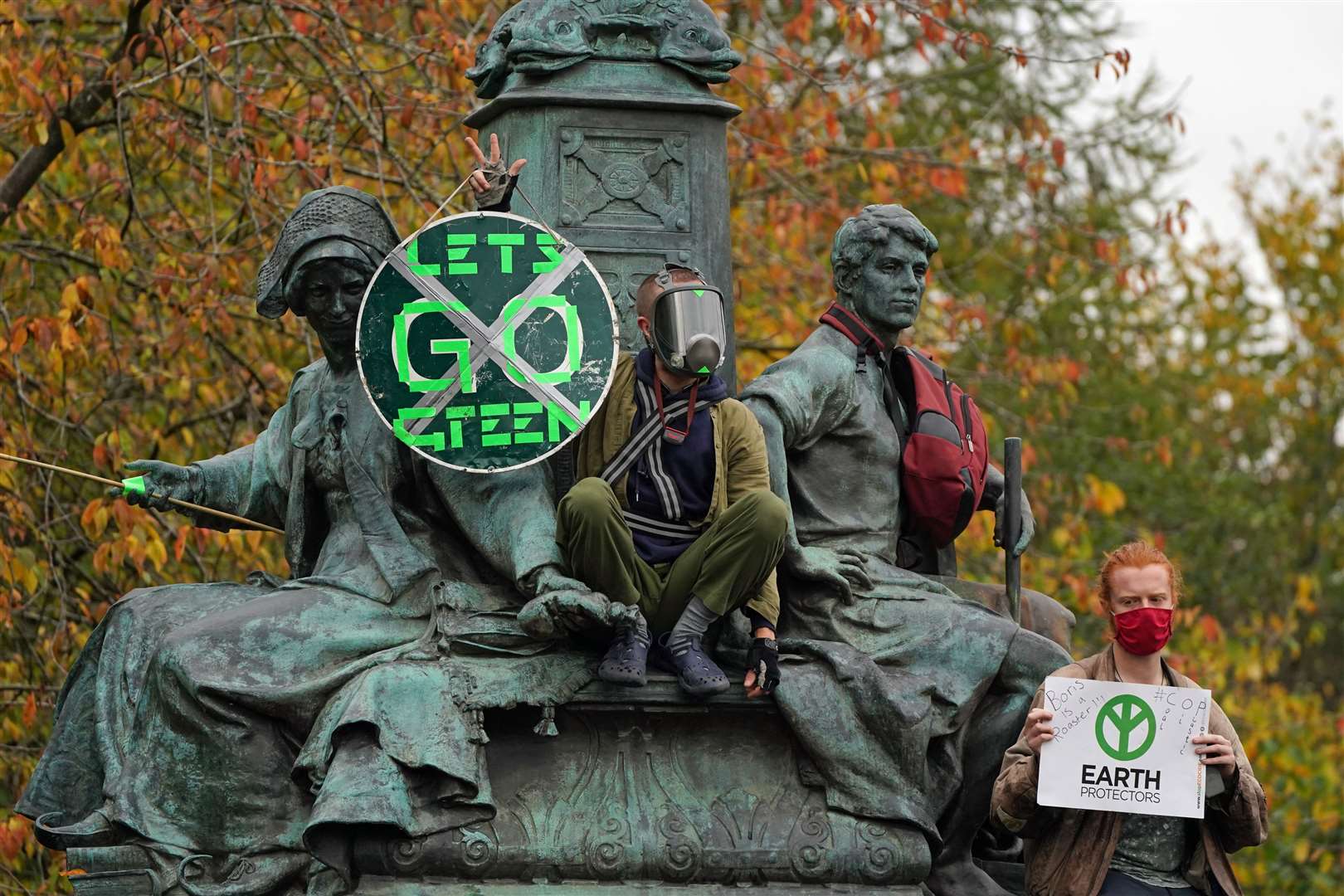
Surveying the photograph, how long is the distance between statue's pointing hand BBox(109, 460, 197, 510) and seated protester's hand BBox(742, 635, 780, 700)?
6.35ft

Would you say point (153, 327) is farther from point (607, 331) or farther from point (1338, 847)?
point (1338, 847)

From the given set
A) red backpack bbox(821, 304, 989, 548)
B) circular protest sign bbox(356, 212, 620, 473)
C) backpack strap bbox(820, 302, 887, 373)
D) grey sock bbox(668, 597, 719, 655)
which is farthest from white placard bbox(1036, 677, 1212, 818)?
circular protest sign bbox(356, 212, 620, 473)

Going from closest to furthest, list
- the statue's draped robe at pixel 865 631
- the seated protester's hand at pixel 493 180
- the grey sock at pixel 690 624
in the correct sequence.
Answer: the grey sock at pixel 690 624 → the statue's draped robe at pixel 865 631 → the seated protester's hand at pixel 493 180

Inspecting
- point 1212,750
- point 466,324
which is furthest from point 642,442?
point 1212,750

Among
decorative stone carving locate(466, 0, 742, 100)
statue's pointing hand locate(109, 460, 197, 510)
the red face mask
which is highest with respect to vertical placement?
decorative stone carving locate(466, 0, 742, 100)

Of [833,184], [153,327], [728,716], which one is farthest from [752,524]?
[833,184]

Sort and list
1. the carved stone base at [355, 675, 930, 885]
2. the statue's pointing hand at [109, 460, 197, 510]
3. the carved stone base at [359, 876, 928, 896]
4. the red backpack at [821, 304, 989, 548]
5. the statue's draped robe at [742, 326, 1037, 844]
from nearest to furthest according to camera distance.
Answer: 1. the carved stone base at [359, 876, 928, 896]
2. the carved stone base at [355, 675, 930, 885]
3. the statue's draped robe at [742, 326, 1037, 844]
4. the statue's pointing hand at [109, 460, 197, 510]
5. the red backpack at [821, 304, 989, 548]

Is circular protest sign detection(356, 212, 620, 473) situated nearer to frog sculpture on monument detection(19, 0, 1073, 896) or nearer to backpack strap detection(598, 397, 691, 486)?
frog sculpture on monument detection(19, 0, 1073, 896)

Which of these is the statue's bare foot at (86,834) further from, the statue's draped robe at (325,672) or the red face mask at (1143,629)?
the red face mask at (1143,629)

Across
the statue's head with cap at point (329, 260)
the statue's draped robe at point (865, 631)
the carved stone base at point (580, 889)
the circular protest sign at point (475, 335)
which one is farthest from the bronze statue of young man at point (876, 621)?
the statue's head with cap at point (329, 260)

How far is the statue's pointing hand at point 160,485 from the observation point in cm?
962

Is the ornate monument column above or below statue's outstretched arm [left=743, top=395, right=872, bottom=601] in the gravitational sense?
above

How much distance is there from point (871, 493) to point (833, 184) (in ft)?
23.7

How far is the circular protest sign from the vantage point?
362 inches
